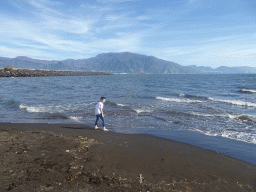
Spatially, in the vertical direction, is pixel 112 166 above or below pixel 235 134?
above

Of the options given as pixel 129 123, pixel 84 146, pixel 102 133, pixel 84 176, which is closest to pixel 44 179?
pixel 84 176

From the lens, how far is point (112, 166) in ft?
16.8

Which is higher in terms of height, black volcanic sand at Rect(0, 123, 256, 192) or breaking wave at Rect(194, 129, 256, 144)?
black volcanic sand at Rect(0, 123, 256, 192)

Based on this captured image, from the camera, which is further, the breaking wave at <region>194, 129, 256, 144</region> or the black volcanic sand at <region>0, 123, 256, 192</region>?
the breaking wave at <region>194, 129, 256, 144</region>

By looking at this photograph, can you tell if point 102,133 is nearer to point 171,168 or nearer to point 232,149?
point 171,168

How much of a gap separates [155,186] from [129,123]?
674 cm

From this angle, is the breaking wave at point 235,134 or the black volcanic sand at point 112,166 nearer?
the black volcanic sand at point 112,166

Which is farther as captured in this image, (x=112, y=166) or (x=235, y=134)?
(x=235, y=134)

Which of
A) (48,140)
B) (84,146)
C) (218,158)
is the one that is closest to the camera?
(218,158)

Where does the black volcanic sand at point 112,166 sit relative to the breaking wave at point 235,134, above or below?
above

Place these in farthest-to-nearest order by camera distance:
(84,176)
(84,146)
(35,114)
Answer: (35,114)
(84,146)
(84,176)

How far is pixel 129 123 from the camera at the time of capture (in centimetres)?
1085

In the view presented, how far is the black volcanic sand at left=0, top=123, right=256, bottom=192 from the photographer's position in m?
4.18

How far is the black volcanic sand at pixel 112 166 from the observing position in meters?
4.18
